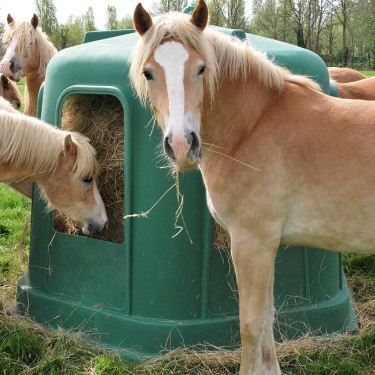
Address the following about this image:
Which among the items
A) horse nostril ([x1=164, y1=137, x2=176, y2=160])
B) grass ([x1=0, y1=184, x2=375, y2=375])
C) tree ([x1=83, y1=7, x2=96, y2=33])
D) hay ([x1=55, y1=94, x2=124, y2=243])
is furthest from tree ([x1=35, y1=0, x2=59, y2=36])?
horse nostril ([x1=164, y1=137, x2=176, y2=160])

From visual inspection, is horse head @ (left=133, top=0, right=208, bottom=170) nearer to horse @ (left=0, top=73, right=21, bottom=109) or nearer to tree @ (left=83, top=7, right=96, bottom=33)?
horse @ (left=0, top=73, right=21, bottom=109)

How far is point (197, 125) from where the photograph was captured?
101 inches

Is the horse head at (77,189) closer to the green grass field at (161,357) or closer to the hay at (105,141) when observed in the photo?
the hay at (105,141)

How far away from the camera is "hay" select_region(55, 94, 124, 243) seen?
13.2 feet

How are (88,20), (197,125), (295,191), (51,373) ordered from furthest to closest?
(88,20), (51,373), (295,191), (197,125)

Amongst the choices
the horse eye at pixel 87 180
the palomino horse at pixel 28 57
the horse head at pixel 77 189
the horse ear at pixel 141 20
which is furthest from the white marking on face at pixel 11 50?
the horse ear at pixel 141 20

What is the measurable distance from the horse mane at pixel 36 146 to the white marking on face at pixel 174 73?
1486 mm

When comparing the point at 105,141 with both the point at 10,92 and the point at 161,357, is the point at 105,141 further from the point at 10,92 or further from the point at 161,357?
the point at 10,92

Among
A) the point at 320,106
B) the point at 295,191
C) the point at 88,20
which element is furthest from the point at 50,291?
the point at 88,20

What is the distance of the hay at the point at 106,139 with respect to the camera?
4.02 meters

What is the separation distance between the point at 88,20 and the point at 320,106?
57.3 meters

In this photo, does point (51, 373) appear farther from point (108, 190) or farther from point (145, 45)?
point (145, 45)

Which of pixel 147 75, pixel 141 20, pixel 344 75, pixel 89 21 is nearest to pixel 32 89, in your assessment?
pixel 141 20

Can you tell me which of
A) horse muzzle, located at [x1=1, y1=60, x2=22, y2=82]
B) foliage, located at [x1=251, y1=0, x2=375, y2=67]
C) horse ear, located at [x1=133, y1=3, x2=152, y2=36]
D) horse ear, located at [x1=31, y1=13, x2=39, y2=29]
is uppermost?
foliage, located at [x1=251, y1=0, x2=375, y2=67]
